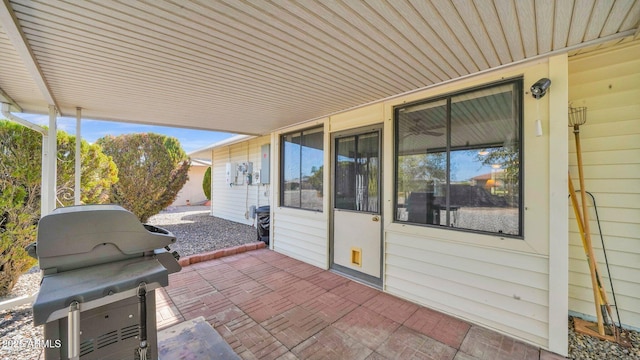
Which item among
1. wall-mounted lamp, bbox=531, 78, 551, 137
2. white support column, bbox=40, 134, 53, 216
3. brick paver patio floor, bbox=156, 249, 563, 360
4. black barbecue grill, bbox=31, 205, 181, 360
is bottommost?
brick paver patio floor, bbox=156, 249, 563, 360

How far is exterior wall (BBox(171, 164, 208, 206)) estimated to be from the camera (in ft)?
47.0

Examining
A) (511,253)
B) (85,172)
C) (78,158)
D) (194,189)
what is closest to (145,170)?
(85,172)

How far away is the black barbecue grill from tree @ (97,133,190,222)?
6353 mm

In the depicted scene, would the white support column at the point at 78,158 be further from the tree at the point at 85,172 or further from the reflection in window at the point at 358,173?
the reflection in window at the point at 358,173

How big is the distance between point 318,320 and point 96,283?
2037 millimetres

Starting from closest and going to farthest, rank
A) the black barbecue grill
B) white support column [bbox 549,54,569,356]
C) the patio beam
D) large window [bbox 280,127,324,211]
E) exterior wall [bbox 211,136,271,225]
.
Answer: the black barbecue grill < the patio beam < white support column [bbox 549,54,569,356] < large window [bbox 280,127,324,211] < exterior wall [bbox 211,136,271,225]

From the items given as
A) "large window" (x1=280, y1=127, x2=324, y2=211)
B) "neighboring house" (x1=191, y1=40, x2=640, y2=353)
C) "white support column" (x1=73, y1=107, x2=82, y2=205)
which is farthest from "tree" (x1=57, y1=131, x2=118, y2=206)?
"neighboring house" (x1=191, y1=40, x2=640, y2=353)

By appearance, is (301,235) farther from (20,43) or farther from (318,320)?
(20,43)

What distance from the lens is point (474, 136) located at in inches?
105

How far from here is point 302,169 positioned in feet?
15.8

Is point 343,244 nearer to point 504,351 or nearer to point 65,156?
point 504,351

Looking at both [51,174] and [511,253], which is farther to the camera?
[51,174]

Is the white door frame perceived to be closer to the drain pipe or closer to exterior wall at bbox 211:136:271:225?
A: exterior wall at bbox 211:136:271:225

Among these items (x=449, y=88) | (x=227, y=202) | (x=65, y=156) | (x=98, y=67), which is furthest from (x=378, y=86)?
(x=227, y=202)
